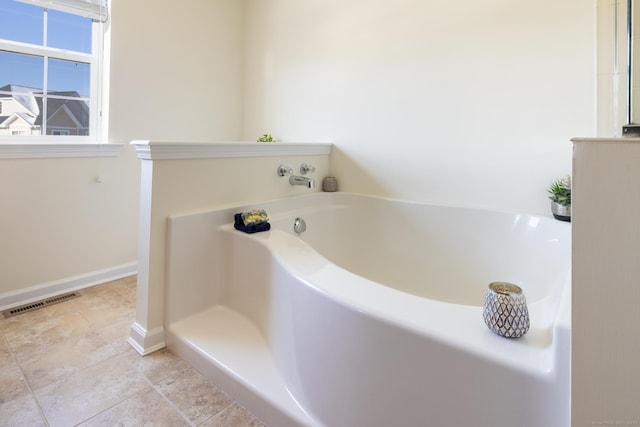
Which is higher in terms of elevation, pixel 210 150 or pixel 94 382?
pixel 210 150

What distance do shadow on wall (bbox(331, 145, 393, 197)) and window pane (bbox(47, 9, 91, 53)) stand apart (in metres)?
1.84

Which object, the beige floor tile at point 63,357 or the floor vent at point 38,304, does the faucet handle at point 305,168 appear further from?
the floor vent at point 38,304

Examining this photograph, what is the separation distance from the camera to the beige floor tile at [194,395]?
3.89 ft

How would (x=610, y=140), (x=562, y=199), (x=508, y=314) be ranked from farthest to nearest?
(x=562, y=199) → (x=508, y=314) → (x=610, y=140)

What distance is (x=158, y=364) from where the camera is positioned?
4.76 ft

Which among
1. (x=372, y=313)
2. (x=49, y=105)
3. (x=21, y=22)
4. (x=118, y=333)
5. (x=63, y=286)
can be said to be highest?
(x=21, y=22)

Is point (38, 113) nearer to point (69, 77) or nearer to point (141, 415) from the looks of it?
point (69, 77)

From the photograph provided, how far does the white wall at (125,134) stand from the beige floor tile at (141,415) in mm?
1333

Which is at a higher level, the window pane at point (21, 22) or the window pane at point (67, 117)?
the window pane at point (21, 22)

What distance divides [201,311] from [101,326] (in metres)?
0.57

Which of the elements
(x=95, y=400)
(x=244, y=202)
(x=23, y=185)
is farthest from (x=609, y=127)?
(x=23, y=185)

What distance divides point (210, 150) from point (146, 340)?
0.92 metres

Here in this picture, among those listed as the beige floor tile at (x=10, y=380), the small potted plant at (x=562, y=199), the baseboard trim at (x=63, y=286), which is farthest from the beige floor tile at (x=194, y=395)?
the small potted plant at (x=562, y=199)

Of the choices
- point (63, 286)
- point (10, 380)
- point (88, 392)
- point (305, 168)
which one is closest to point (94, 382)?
point (88, 392)
